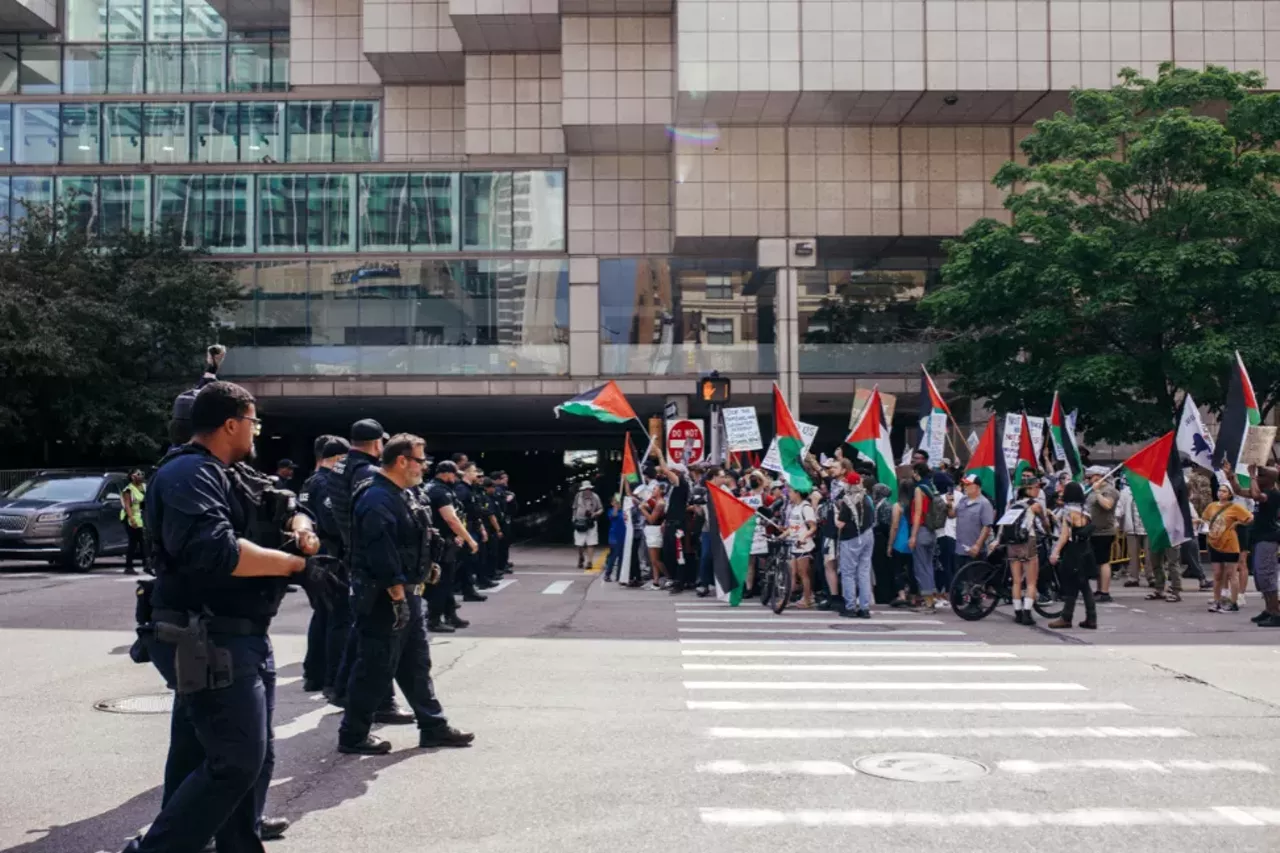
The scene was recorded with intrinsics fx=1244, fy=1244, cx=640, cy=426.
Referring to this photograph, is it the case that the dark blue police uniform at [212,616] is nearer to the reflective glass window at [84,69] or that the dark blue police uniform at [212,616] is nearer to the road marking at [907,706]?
the road marking at [907,706]

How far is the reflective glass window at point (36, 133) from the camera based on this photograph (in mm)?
37500

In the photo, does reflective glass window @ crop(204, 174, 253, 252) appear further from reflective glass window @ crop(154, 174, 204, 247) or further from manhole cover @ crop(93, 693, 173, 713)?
manhole cover @ crop(93, 693, 173, 713)

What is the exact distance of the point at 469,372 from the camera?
116 ft

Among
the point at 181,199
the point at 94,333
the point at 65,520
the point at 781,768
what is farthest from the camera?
the point at 181,199

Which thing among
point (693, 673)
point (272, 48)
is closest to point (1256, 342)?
point (693, 673)

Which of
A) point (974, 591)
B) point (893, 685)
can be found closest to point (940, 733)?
point (893, 685)

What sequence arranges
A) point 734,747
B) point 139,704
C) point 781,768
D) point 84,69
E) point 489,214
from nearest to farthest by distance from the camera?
point 781,768 → point 734,747 → point 139,704 → point 489,214 → point 84,69

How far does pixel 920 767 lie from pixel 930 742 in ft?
2.43

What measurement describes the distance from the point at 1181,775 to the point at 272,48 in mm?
37951

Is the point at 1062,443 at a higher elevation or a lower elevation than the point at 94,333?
lower

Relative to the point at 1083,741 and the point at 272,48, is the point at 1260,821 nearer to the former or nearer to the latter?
the point at 1083,741

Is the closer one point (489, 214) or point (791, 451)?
point (791, 451)

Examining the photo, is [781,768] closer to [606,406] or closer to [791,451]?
[791,451]

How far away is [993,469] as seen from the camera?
1709 centimetres
